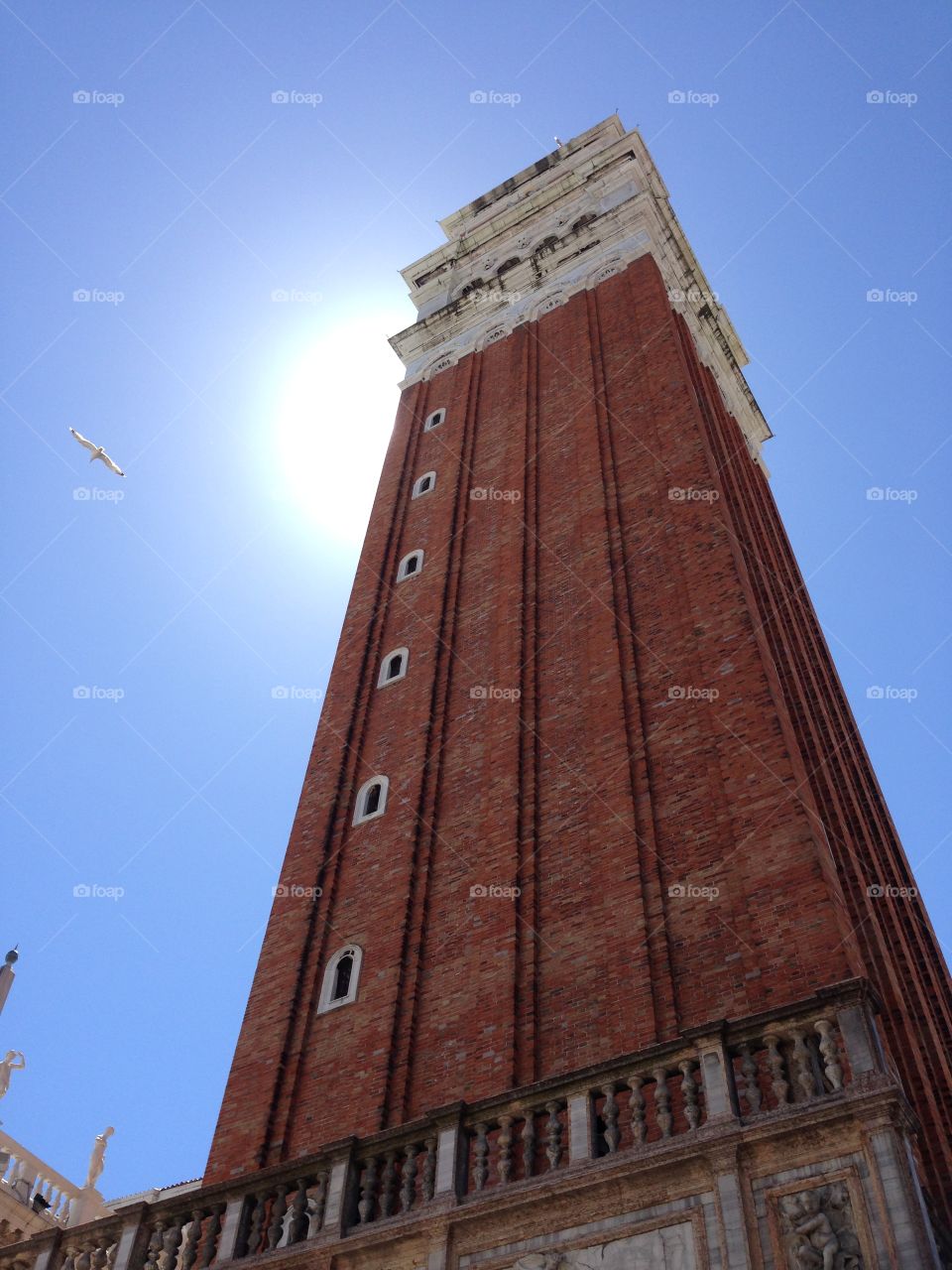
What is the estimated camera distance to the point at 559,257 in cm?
3089

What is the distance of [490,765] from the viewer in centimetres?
1764

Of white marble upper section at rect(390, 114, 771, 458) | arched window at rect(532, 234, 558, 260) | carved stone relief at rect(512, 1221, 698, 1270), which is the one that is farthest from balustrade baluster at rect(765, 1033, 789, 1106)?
arched window at rect(532, 234, 558, 260)

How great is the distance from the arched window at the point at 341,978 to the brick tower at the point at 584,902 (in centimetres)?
5

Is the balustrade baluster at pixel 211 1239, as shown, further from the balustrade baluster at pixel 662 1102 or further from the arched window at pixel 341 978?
the balustrade baluster at pixel 662 1102

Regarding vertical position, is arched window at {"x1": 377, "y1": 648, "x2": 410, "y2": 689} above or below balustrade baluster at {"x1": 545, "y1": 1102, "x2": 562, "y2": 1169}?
above

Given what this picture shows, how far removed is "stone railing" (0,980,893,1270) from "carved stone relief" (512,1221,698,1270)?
1.64ft

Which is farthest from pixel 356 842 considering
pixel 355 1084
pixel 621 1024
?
pixel 621 1024

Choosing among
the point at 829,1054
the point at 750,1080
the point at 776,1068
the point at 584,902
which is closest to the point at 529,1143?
the point at 750,1080

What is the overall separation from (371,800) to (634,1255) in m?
9.95

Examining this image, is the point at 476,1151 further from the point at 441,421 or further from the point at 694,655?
the point at 441,421

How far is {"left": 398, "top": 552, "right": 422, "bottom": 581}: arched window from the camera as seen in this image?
76.5ft

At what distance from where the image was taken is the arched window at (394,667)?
2094 cm

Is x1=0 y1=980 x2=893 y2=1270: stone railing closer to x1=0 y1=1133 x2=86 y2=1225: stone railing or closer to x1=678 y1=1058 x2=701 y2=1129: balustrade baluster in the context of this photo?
x1=678 y1=1058 x2=701 y2=1129: balustrade baluster

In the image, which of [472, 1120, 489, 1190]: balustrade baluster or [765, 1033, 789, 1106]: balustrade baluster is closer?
[765, 1033, 789, 1106]: balustrade baluster
